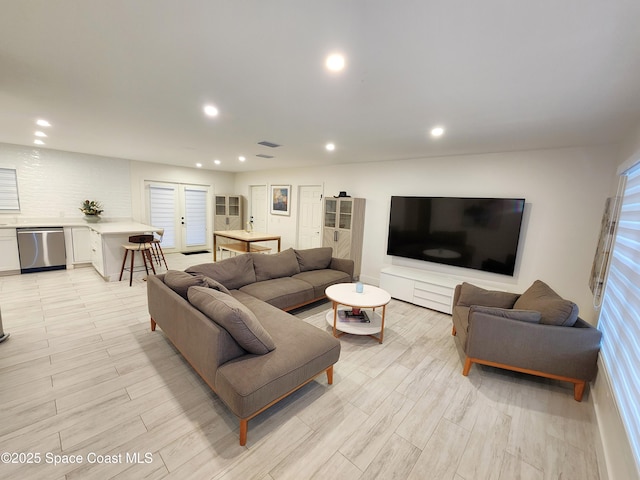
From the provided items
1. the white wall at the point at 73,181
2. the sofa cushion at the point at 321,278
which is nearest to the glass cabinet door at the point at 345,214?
the sofa cushion at the point at 321,278

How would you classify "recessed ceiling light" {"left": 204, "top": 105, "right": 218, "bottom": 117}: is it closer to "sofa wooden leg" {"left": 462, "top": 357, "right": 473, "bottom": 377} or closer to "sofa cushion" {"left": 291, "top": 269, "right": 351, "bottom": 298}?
"sofa cushion" {"left": 291, "top": 269, "right": 351, "bottom": 298}

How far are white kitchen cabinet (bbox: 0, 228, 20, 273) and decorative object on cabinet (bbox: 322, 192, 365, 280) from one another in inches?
220

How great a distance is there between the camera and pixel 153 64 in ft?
5.61

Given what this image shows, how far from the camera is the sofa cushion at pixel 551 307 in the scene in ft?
7.19

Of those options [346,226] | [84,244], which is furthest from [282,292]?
[84,244]

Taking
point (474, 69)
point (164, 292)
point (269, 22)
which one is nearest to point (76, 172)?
point (164, 292)

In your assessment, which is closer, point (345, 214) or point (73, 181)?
point (345, 214)

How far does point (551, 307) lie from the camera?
89.8 inches

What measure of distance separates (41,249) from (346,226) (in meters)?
5.72

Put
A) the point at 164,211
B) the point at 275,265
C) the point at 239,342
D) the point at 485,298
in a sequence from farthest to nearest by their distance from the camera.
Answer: the point at 164,211
the point at 275,265
the point at 485,298
the point at 239,342

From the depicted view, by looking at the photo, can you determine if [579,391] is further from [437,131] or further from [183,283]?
[183,283]

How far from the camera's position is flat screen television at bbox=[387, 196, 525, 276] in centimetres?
355

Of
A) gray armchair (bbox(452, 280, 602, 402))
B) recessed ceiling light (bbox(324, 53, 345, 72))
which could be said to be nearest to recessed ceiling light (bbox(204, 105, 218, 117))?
recessed ceiling light (bbox(324, 53, 345, 72))

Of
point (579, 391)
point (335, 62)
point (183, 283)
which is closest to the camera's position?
point (335, 62)
